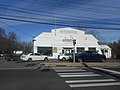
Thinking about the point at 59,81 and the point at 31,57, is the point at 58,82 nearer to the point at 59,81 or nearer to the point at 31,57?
the point at 59,81

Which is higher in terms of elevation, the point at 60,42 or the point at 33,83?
the point at 60,42

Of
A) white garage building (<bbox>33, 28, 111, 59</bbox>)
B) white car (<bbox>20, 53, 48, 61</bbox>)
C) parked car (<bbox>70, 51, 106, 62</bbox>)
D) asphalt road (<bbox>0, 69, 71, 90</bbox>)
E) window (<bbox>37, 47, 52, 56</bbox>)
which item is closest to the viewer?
asphalt road (<bbox>0, 69, 71, 90</bbox>)

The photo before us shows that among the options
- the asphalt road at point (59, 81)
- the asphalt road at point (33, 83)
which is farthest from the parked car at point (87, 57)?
the asphalt road at point (33, 83)

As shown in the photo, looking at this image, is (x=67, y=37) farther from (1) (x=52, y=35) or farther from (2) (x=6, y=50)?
(2) (x=6, y=50)

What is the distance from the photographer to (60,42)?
55688 mm

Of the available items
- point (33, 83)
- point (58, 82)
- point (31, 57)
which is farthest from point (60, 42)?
point (33, 83)

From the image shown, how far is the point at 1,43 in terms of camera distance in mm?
95625

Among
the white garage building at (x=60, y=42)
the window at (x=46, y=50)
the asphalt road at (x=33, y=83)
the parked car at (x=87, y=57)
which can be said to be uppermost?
the white garage building at (x=60, y=42)

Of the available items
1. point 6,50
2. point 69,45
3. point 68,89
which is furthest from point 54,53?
point 6,50

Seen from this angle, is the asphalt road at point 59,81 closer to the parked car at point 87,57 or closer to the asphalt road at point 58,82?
the asphalt road at point 58,82

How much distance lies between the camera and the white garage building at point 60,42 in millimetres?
54250

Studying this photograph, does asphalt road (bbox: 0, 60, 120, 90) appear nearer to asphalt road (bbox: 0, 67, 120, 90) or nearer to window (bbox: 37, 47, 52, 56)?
asphalt road (bbox: 0, 67, 120, 90)

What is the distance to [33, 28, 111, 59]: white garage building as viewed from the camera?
5425cm

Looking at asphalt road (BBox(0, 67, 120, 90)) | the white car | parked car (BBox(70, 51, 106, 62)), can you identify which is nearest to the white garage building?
the white car
